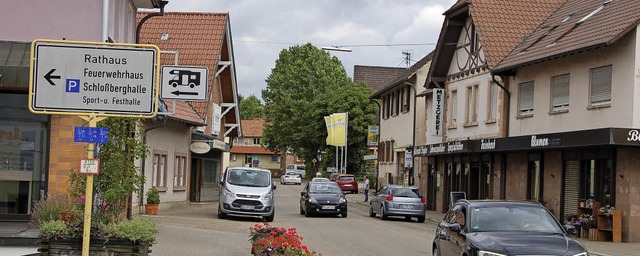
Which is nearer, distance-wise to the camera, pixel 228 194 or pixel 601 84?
pixel 601 84

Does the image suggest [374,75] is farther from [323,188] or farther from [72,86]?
[72,86]

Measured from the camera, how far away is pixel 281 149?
87.9 m

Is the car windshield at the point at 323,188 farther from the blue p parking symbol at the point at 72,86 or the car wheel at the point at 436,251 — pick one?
the blue p parking symbol at the point at 72,86

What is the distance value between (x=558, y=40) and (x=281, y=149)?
204 feet

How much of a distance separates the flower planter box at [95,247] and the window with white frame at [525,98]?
71.0ft

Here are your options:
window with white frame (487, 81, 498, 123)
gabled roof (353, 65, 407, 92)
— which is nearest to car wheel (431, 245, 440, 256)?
window with white frame (487, 81, 498, 123)

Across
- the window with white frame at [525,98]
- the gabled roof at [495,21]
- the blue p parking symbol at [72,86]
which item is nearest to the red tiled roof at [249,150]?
the gabled roof at [495,21]

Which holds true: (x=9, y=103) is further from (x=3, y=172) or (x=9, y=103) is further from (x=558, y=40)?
(x=558, y=40)

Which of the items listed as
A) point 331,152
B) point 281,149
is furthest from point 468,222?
point 281,149

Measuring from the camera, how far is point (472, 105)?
3497 centimetres

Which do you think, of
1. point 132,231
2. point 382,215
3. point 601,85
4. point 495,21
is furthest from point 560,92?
point 132,231

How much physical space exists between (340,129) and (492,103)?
29.1m

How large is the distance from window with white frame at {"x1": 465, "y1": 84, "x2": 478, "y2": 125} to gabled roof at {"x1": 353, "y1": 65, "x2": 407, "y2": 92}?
171ft

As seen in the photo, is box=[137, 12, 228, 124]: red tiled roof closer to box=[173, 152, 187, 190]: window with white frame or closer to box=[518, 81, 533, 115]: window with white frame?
box=[173, 152, 187, 190]: window with white frame
